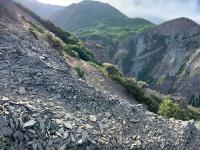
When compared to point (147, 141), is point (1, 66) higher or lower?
higher

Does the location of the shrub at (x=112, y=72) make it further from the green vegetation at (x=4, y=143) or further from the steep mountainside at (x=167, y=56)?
the steep mountainside at (x=167, y=56)

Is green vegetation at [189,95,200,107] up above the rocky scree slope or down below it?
below

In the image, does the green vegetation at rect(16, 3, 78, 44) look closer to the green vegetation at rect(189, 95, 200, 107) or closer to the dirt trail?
the dirt trail

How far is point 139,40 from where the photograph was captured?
187375 mm

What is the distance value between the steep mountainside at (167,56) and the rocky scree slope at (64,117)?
9879 cm

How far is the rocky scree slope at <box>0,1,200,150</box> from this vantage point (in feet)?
81.3

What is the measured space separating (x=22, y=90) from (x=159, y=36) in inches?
5922

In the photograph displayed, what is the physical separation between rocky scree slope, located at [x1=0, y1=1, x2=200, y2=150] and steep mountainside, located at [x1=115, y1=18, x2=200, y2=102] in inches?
3889

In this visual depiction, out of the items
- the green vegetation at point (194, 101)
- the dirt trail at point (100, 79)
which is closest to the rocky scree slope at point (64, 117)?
the dirt trail at point (100, 79)

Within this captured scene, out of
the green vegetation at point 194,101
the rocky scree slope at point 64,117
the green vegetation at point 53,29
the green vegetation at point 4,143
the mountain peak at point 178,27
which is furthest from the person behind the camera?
the mountain peak at point 178,27

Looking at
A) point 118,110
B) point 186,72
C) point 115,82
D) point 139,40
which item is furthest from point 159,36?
point 118,110

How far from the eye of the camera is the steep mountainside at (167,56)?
13600 centimetres

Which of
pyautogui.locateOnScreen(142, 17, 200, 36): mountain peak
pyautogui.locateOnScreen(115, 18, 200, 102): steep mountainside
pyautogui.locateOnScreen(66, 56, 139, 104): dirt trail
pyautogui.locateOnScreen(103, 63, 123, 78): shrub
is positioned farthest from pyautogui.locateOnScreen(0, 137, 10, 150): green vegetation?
pyautogui.locateOnScreen(142, 17, 200, 36): mountain peak

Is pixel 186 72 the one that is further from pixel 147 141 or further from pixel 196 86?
pixel 147 141
